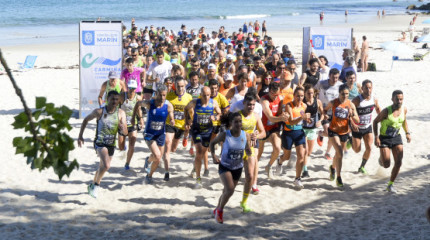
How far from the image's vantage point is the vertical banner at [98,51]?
12953 millimetres

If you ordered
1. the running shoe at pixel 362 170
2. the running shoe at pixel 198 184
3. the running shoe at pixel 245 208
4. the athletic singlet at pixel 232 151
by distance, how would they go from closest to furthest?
the athletic singlet at pixel 232 151 < the running shoe at pixel 245 208 < the running shoe at pixel 198 184 < the running shoe at pixel 362 170

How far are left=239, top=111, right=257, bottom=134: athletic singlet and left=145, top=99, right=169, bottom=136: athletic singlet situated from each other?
1425 mm

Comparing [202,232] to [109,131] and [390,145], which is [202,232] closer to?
[109,131]

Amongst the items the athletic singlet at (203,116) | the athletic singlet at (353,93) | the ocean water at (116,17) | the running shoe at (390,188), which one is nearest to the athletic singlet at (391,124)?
the running shoe at (390,188)

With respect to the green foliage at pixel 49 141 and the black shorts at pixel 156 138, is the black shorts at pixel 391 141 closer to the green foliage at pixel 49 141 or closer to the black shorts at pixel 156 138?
the black shorts at pixel 156 138

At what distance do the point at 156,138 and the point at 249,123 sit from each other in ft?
5.39

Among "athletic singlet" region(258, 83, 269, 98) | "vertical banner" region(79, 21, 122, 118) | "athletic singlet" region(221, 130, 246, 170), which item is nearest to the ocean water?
"vertical banner" region(79, 21, 122, 118)

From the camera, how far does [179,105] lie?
9141 millimetres

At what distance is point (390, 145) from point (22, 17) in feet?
201

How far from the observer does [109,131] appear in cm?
777

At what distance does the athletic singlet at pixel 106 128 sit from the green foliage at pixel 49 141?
4.76 meters

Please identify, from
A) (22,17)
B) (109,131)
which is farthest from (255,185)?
(22,17)

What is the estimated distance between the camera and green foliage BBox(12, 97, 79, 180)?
2.97 meters

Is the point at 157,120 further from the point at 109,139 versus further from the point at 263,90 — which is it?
the point at 263,90
